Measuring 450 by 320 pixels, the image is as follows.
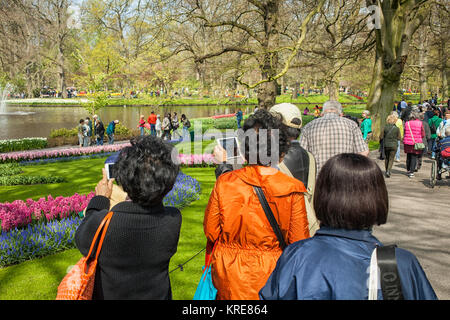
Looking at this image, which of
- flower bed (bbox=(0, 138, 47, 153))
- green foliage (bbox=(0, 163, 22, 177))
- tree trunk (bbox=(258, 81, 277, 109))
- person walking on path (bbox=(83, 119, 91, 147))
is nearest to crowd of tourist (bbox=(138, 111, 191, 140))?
person walking on path (bbox=(83, 119, 91, 147))

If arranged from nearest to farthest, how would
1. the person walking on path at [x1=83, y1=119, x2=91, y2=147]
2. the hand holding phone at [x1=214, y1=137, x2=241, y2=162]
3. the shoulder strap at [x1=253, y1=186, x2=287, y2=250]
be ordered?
1. the shoulder strap at [x1=253, y1=186, x2=287, y2=250]
2. the hand holding phone at [x1=214, y1=137, x2=241, y2=162]
3. the person walking on path at [x1=83, y1=119, x2=91, y2=147]

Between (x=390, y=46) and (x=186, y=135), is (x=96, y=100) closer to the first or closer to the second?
(x=186, y=135)

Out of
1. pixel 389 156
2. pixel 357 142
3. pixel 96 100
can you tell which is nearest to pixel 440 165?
pixel 389 156

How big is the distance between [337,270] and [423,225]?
5.40m

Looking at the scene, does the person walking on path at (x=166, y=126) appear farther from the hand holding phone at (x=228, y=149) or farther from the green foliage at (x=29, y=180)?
the hand holding phone at (x=228, y=149)

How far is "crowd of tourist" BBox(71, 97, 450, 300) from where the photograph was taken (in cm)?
149

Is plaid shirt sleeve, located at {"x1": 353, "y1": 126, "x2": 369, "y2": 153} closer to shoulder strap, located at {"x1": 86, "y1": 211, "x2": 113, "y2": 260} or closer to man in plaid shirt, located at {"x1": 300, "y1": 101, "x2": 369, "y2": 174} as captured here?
man in plaid shirt, located at {"x1": 300, "y1": 101, "x2": 369, "y2": 174}

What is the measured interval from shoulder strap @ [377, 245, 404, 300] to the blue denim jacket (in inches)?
0.8

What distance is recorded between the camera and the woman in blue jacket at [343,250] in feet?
4.78

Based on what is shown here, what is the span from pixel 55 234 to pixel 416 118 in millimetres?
8747

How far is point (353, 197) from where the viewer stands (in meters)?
1.57

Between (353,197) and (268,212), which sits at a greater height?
(353,197)
